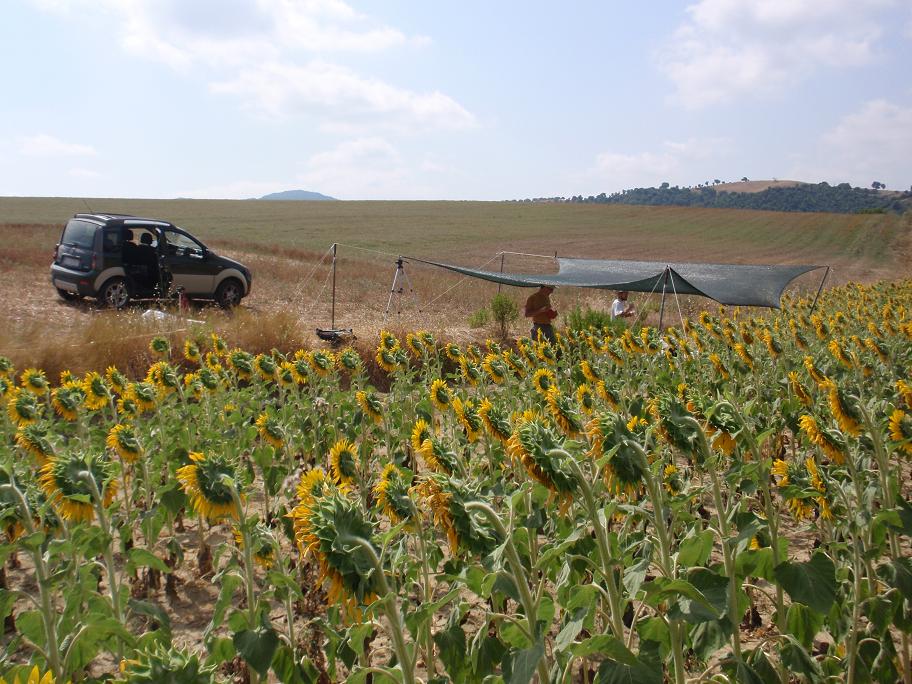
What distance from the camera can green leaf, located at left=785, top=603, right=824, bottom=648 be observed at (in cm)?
227

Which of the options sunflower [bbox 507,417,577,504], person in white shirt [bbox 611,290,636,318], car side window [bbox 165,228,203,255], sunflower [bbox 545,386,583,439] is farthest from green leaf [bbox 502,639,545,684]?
car side window [bbox 165,228,203,255]

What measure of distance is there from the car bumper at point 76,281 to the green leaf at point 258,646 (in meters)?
11.8

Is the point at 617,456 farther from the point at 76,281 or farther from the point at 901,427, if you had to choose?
the point at 76,281

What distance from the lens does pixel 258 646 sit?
187 cm

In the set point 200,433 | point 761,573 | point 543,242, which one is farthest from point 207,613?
point 543,242

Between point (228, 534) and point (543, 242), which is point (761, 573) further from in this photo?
point (543, 242)

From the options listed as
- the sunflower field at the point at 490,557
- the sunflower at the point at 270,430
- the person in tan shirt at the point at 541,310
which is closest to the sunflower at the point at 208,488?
the sunflower field at the point at 490,557

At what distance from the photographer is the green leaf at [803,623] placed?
2271 millimetres

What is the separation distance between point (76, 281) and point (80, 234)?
0.83 metres

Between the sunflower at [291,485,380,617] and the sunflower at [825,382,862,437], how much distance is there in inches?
80.1

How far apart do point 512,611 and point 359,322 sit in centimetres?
960

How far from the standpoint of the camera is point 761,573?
7.07ft

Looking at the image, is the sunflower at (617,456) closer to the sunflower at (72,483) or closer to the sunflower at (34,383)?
the sunflower at (72,483)

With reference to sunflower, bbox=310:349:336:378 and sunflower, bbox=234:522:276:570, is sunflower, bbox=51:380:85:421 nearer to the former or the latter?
sunflower, bbox=310:349:336:378
